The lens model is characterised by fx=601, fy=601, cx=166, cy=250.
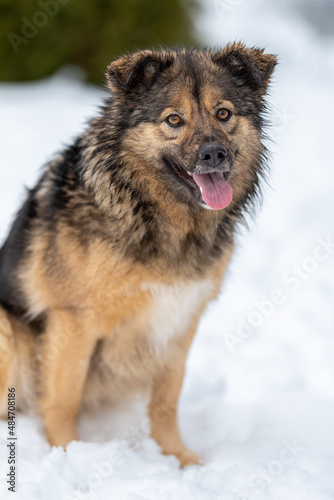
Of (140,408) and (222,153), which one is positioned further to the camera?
(140,408)

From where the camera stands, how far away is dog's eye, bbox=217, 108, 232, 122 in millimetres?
2996

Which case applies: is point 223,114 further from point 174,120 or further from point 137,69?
point 137,69

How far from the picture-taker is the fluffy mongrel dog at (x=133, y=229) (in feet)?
9.74

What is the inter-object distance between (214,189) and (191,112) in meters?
0.39

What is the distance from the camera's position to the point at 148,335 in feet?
10.9

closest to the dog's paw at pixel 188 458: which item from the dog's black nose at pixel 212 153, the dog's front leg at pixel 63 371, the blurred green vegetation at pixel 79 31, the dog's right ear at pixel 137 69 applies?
the dog's front leg at pixel 63 371

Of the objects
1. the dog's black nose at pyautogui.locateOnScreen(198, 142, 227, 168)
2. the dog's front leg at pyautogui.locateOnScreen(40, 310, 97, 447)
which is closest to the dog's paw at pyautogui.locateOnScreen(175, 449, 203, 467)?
the dog's front leg at pyautogui.locateOnScreen(40, 310, 97, 447)

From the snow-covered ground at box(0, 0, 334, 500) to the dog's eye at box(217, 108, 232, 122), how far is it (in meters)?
0.55

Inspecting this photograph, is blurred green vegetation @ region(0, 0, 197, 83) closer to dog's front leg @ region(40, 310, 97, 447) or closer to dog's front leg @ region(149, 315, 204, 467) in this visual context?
dog's front leg @ region(149, 315, 204, 467)

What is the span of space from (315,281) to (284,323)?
A: 806 millimetres

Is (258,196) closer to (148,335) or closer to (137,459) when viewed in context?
(148,335)

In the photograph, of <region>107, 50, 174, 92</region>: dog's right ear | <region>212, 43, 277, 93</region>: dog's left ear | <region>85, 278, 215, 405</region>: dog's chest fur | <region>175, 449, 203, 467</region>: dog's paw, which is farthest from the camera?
<region>175, 449, 203, 467</region>: dog's paw

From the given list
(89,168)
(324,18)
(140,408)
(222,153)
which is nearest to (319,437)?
(140,408)

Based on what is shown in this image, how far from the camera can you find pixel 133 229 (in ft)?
10.3
